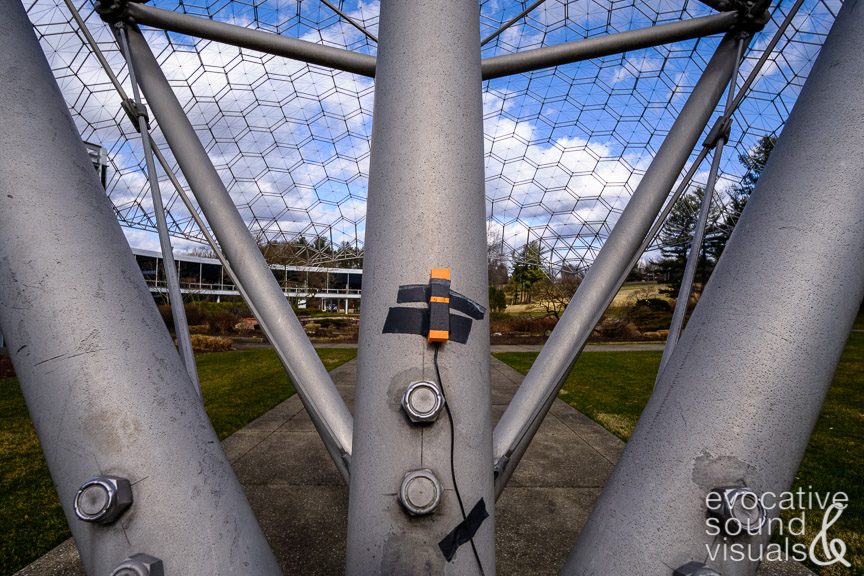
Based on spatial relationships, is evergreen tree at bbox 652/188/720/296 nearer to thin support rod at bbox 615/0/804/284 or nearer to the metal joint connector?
thin support rod at bbox 615/0/804/284

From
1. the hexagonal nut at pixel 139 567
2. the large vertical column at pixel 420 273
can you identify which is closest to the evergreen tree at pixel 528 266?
the large vertical column at pixel 420 273

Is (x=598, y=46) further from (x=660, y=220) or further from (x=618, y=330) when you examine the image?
(x=618, y=330)

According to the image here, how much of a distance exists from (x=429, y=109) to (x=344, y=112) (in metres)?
15.4

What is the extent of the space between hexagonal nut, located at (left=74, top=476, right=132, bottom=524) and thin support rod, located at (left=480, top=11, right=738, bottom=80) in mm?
3432

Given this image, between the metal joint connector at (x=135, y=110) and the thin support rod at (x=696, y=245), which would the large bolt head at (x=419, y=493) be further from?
the metal joint connector at (x=135, y=110)

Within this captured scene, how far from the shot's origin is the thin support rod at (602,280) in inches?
84.4

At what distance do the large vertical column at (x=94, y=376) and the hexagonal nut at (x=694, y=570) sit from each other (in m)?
1.22

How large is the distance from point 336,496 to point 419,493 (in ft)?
13.5

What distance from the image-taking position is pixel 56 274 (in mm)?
1337

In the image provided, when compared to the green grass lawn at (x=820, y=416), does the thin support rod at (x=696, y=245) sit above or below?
above

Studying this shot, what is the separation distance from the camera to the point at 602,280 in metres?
2.58

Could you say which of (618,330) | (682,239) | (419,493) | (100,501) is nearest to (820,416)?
(419,493)

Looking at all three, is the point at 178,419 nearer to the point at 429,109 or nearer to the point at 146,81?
the point at 429,109

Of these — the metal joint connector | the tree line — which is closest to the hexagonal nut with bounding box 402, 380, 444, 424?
the metal joint connector
